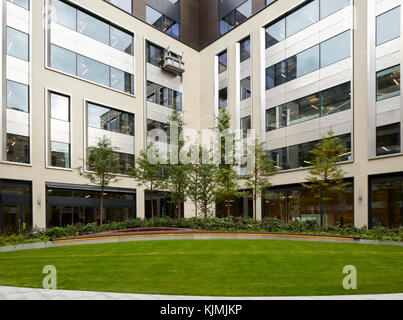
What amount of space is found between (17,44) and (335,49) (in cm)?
2391

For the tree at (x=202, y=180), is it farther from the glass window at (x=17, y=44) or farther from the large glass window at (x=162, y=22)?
the large glass window at (x=162, y=22)

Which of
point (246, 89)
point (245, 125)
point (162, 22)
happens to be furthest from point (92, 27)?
point (245, 125)

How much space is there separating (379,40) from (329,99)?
512 centimetres

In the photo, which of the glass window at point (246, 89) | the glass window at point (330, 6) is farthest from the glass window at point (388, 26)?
the glass window at point (246, 89)

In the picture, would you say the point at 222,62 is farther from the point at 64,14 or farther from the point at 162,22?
A: the point at 64,14

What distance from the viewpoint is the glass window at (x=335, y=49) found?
2445cm

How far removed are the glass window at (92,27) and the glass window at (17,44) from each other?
16.6 ft

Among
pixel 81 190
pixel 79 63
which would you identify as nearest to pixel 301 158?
pixel 81 190

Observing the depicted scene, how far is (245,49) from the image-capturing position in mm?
33188

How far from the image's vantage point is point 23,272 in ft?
29.5

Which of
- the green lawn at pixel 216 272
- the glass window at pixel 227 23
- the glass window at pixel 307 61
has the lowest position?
the green lawn at pixel 216 272

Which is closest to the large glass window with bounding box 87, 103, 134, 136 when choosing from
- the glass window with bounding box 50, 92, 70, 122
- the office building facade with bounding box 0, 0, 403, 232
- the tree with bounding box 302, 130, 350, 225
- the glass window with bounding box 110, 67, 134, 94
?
the office building facade with bounding box 0, 0, 403, 232

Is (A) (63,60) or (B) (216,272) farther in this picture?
(A) (63,60)

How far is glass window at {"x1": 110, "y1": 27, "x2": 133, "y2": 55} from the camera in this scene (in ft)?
102
